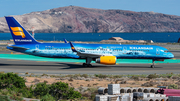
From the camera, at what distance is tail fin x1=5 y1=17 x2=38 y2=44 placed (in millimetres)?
41562

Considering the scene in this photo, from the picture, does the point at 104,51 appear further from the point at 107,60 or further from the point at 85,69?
the point at 85,69

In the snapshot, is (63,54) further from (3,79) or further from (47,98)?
(47,98)

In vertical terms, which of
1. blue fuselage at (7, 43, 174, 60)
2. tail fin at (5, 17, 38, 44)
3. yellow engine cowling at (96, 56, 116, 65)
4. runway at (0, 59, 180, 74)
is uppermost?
tail fin at (5, 17, 38, 44)

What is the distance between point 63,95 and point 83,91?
3.16 meters

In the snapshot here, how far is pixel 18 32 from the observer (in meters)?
41.9

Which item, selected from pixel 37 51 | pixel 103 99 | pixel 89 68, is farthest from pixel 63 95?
pixel 37 51

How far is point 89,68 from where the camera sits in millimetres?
40562

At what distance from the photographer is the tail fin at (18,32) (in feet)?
136

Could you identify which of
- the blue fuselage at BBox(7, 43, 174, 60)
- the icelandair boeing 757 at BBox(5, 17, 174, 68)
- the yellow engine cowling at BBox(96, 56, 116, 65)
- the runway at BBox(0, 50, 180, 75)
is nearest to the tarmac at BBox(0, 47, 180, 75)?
the runway at BBox(0, 50, 180, 75)

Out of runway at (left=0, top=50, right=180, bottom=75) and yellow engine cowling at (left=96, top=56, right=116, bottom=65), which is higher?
yellow engine cowling at (left=96, top=56, right=116, bottom=65)

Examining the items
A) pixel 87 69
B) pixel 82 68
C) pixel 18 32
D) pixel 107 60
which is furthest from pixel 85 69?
pixel 18 32

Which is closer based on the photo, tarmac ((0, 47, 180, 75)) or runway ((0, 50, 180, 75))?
runway ((0, 50, 180, 75))

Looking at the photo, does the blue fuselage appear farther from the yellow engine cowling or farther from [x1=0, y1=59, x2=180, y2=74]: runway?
the yellow engine cowling

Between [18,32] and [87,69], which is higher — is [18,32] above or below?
above
